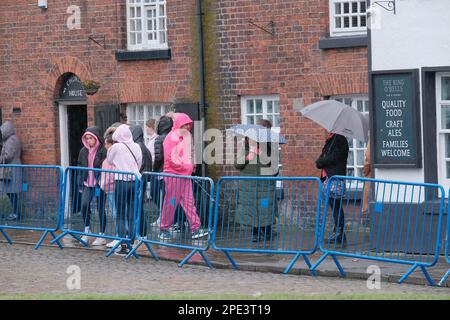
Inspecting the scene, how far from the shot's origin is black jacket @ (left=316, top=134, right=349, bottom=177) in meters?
17.8

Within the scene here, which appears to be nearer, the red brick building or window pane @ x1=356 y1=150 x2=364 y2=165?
the red brick building

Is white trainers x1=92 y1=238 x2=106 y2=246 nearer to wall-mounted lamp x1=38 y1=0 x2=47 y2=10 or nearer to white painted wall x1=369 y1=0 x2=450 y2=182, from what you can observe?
white painted wall x1=369 y1=0 x2=450 y2=182

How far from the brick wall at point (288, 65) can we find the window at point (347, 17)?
0.44ft

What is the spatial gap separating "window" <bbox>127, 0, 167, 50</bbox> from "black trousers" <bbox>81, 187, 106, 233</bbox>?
5.65 metres

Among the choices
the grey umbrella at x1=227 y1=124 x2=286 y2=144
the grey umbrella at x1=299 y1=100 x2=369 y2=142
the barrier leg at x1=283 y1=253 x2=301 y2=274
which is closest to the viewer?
the barrier leg at x1=283 y1=253 x2=301 y2=274

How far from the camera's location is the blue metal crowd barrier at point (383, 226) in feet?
45.7

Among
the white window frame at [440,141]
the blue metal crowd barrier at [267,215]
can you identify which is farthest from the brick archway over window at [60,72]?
the white window frame at [440,141]

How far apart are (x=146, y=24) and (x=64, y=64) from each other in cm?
186

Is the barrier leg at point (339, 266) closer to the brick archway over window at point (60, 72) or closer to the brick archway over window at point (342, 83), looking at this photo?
the brick archway over window at point (342, 83)

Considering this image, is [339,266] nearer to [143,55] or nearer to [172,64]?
[172,64]

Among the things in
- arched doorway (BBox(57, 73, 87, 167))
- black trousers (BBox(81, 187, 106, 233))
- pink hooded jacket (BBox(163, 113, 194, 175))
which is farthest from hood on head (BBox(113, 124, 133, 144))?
arched doorway (BBox(57, 73, 87, 167))

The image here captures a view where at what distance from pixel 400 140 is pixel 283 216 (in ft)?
7.75
